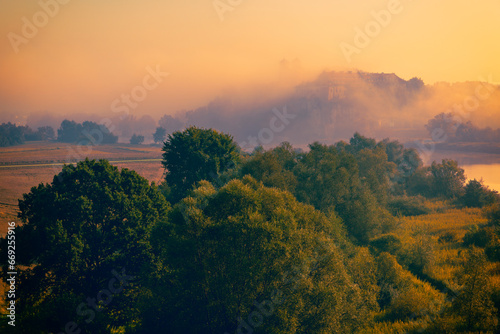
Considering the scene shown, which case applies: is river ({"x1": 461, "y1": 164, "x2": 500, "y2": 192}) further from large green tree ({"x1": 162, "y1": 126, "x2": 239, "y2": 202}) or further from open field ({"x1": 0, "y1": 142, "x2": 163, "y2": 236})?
open field ({"x1": 0, "y1": 142, "x2": 163, "y2": 236})

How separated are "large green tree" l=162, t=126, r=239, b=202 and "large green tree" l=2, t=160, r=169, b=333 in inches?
777

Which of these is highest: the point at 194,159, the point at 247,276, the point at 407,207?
the point at 194,159

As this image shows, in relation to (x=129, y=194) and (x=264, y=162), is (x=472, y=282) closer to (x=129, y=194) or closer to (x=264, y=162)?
(x=264, y=162)

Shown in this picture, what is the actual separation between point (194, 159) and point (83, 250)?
29.6 metres

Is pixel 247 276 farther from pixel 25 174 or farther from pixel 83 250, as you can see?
pixel 25 174

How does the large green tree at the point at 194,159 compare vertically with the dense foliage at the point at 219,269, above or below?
above

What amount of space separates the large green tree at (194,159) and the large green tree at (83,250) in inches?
777

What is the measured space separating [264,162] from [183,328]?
30121mm

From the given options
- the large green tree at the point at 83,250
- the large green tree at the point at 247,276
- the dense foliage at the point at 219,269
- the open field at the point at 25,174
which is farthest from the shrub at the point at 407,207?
the large green tree at the point at 83,250

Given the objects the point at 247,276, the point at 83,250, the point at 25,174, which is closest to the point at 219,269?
the point at 247,276

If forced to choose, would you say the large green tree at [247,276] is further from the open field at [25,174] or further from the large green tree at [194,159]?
the open field at [25,174]

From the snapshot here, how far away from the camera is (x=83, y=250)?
37875mm

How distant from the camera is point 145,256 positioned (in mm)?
40812

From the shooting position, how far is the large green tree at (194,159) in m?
63.3
